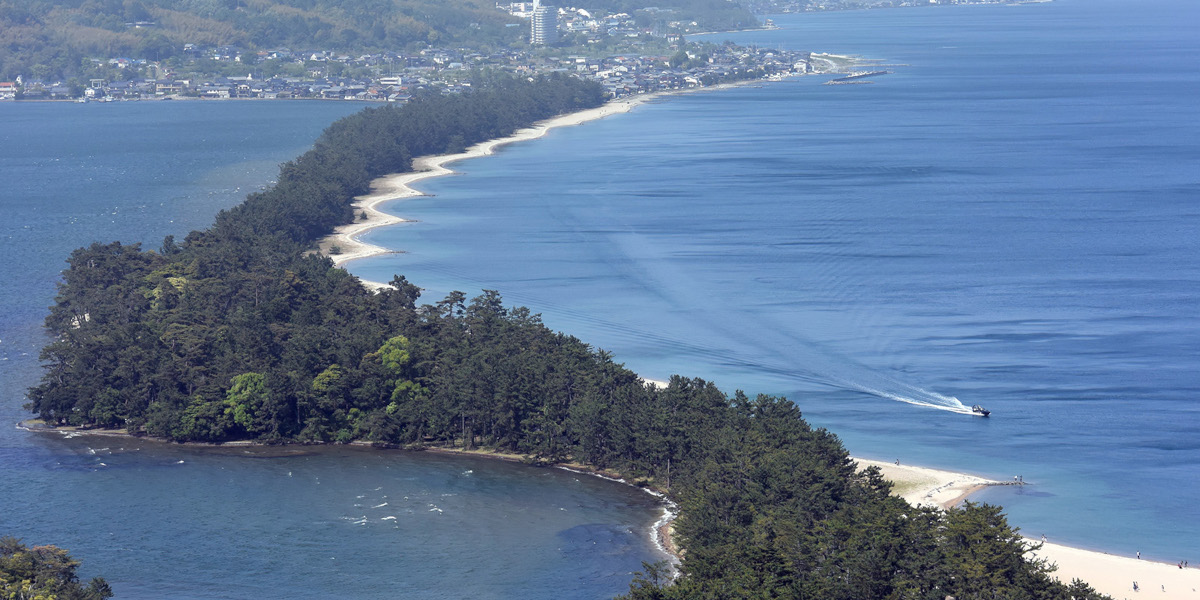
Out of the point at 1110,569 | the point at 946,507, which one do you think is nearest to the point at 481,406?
the point at 946,507

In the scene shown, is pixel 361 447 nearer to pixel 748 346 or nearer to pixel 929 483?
pixel 748 346

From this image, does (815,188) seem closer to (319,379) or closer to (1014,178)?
(1014,178)

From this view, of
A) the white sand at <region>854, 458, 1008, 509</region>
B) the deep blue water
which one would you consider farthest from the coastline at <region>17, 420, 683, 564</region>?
the deep blue water

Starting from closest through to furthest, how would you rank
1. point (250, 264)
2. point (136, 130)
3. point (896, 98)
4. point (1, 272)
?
point (250, 264), point (1, 272), point (136, 130), point (896, 98)

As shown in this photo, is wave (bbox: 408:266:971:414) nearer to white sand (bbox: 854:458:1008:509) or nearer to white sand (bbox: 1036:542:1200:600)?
white sand (bbox: 854:458:1008:509)

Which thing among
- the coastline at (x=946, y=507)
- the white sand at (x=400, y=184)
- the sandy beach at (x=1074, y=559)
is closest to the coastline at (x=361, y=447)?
the coastline at (x=946, y=507)

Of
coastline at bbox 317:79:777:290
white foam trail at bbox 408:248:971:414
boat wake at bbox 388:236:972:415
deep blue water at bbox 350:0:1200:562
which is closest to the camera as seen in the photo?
deep blue water at bbox 350:0:1200:562

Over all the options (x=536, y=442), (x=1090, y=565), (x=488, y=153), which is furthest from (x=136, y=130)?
(x=1090, y=565)
